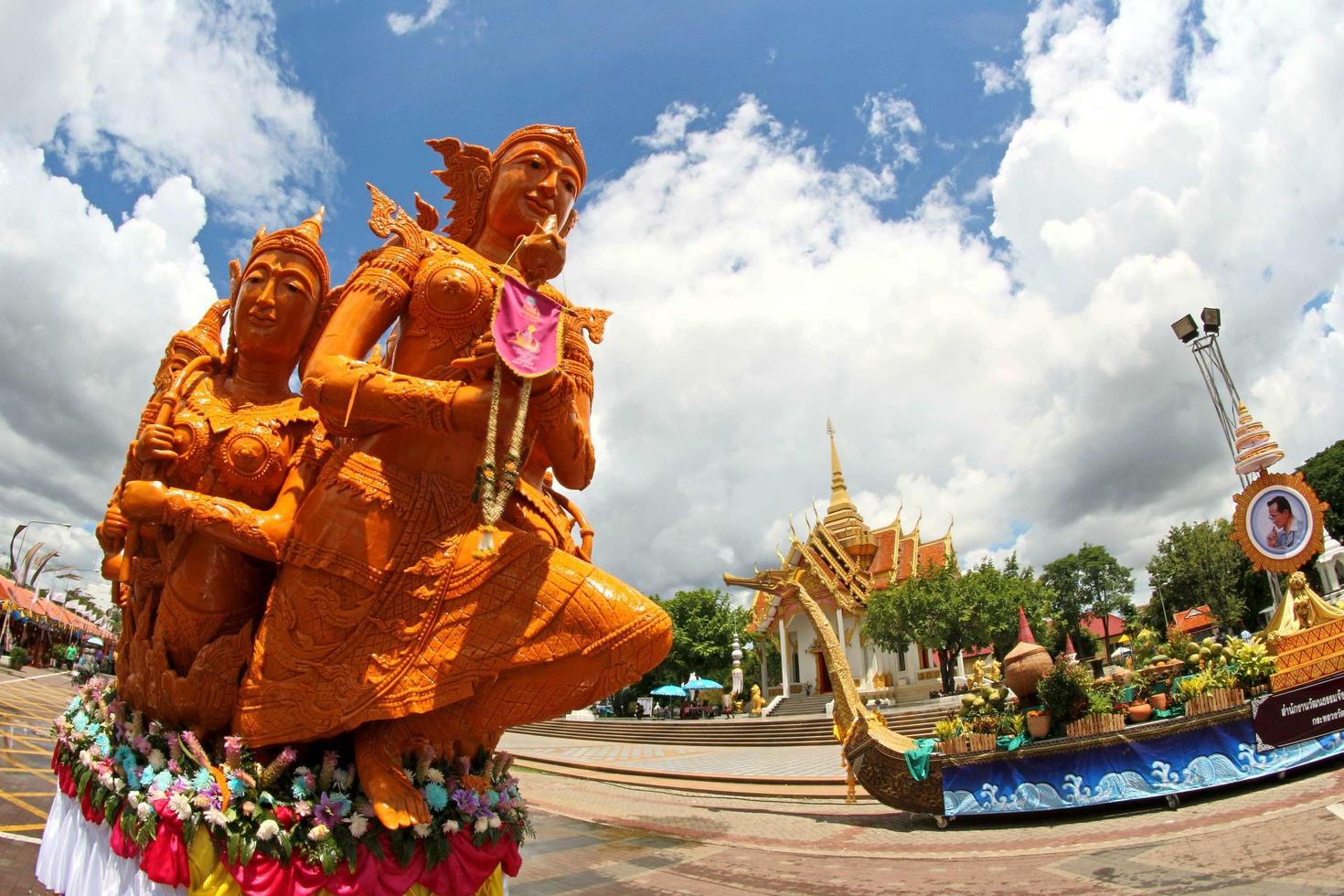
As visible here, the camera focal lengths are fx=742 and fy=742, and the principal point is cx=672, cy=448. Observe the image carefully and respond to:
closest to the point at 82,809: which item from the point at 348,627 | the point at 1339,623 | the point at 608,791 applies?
the point at 348,627

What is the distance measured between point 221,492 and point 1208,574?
35.8m

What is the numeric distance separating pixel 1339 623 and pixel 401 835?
36.7 feet

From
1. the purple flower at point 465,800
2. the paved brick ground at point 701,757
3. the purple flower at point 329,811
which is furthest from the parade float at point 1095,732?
the purple flower at point 329,811

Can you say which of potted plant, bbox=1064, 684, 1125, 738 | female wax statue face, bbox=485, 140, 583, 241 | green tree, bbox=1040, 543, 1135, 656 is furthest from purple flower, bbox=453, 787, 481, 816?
green tree, bbox=1040, 543, 1135, 656

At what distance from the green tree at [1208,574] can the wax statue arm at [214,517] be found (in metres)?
34.5

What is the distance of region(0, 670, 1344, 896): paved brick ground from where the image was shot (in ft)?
18.0

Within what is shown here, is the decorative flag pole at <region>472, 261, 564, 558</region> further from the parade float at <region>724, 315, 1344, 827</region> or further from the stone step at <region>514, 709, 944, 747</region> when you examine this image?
the stone step at <region>514, 709, 944, 747</region>

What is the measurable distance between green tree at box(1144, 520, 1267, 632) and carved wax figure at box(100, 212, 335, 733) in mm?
34333

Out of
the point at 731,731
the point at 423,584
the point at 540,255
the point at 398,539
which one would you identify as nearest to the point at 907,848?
the point at 423,584

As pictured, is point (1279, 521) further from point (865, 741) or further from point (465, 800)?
point (465, 800)

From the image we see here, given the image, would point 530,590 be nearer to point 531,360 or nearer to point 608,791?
point 531,360

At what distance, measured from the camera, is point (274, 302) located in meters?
3.82

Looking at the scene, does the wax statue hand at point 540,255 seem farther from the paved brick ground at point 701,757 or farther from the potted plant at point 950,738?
the paved brick ground at point 701,757

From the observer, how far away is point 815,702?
93.3ft
